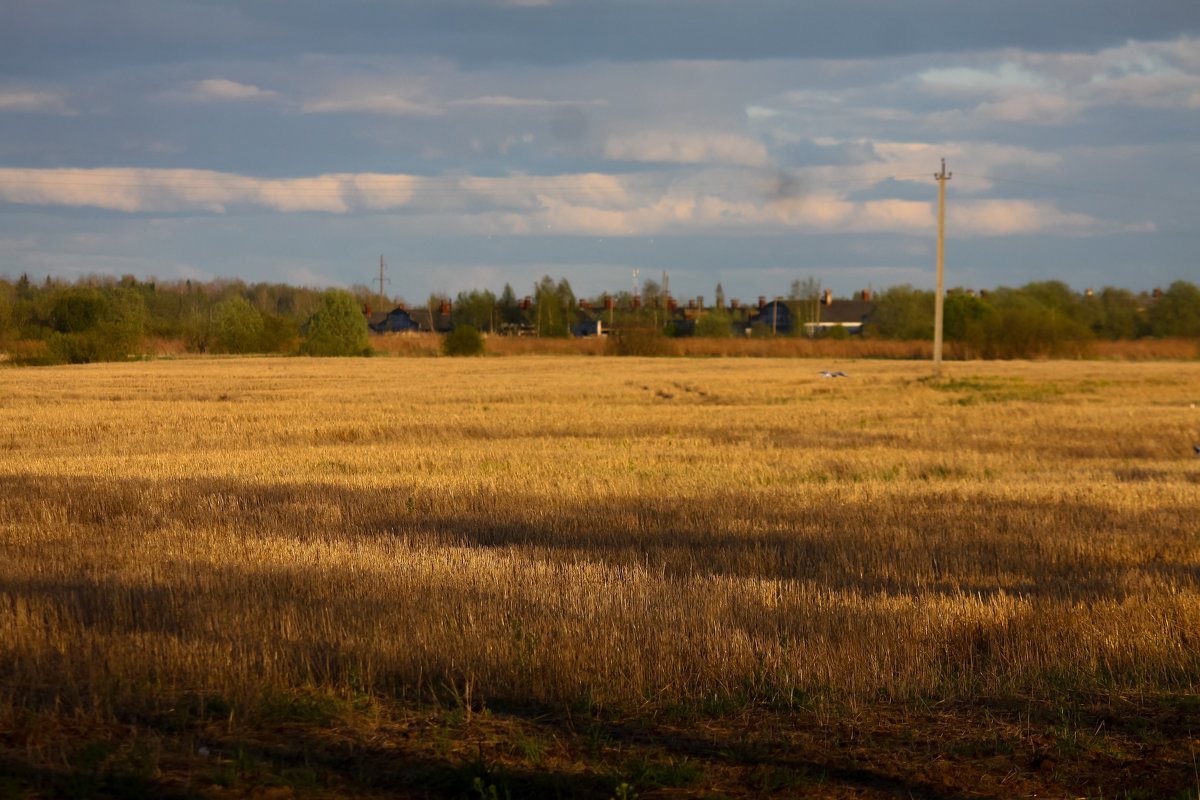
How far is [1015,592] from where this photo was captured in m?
8.77

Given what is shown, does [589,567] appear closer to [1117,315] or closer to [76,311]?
[76,311]

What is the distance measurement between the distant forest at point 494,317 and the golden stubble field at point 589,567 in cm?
4814

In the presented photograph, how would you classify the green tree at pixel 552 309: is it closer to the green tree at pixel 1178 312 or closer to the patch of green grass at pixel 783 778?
the green tree at pixel 1178 312

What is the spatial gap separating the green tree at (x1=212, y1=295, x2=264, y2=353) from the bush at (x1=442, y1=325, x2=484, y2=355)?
1806 centimetres

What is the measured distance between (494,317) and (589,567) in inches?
5306

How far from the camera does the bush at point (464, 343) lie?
82.5m

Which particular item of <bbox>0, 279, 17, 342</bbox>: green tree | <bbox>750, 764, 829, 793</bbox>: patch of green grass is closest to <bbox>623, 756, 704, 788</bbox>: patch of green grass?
<bbox>750, 764, 829, 793</bbox>: patch of green grass

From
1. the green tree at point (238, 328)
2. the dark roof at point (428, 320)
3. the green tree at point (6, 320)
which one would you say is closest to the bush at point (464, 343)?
the green tree at point (238, 328)

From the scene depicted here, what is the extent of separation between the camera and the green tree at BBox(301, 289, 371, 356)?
3209 inches

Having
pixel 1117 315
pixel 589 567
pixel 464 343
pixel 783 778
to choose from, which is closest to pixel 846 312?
pixel 1117 315

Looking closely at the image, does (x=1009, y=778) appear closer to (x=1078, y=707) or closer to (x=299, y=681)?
(x=1078, y=707)

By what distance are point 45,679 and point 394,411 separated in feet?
75.3

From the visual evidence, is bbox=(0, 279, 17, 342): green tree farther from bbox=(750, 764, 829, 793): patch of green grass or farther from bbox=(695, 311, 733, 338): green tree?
bbox=(750, 764, 829, 793): patch of green grass

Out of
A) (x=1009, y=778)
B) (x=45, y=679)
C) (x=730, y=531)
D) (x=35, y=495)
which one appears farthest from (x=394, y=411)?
(x=1009, y=778)
